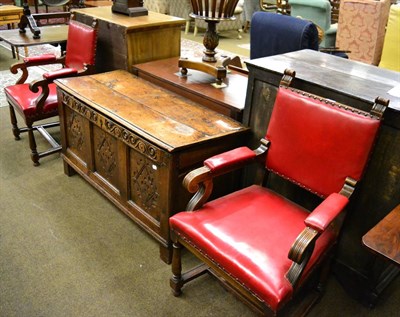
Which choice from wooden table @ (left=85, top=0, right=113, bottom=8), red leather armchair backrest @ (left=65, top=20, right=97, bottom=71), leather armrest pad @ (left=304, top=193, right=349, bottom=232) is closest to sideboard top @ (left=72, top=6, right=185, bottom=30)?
red leather armchair backrest @ (left=65, top=20, right=97, bottom=71)

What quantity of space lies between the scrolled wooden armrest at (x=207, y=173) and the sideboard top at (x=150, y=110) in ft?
0.56

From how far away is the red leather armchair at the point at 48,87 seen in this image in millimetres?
2605

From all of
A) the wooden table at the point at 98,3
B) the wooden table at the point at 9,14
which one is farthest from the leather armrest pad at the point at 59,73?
the wooden table at the point at 98,3

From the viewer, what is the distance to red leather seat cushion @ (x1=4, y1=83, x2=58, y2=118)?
102 inches

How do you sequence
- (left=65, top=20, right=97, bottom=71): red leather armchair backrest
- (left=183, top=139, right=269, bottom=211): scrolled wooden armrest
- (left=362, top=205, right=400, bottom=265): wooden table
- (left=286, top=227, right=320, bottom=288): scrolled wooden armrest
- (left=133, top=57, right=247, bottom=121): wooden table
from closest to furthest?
1. (left=362, top=205, right=400, bottom=265): wooden table
2. (left=286, top=227, right=320, bottom=288): scrolled wooden armrest
3. (left=183, top=139, right=269, bottom=211): scrolled wooden armrest
4. (left=133, top=57, right=247, bottom=121): wooden table
5. (left=65, top=20, right=97, bottom=71): red leather armchair backrest

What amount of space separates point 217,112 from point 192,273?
86 cm

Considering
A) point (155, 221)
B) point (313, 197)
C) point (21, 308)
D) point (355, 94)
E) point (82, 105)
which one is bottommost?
point (21, 308)

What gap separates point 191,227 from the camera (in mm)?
1534

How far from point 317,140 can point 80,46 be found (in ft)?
6.62

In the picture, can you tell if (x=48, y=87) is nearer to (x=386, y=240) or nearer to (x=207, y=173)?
(x=207, y=173)

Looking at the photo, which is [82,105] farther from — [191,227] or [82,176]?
[191,227]

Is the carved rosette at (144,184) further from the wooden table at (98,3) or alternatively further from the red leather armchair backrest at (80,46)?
the wooden table at (98,3)

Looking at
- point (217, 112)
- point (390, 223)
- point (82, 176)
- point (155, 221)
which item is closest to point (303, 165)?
point (390, 223)

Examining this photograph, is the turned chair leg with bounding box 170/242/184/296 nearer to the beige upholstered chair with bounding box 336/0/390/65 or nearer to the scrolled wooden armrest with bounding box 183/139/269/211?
the scrolled wooden armrest with bounding box 183/139/269/211
